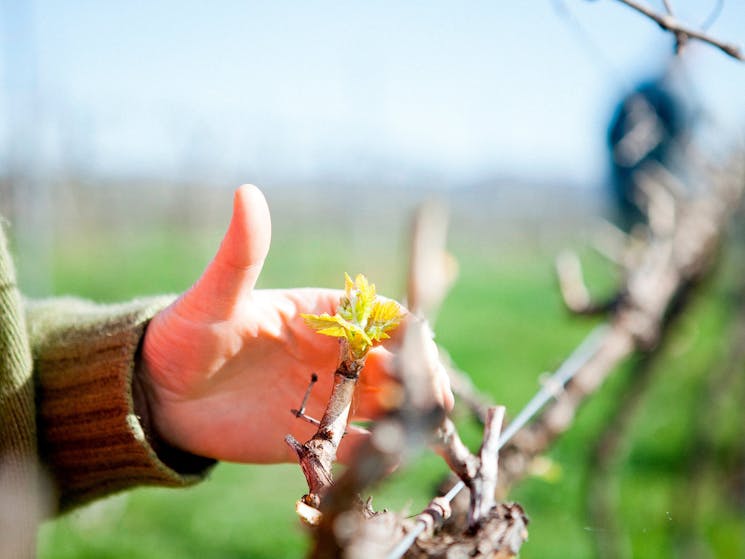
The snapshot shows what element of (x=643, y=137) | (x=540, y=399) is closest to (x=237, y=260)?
(x=540, y=399)

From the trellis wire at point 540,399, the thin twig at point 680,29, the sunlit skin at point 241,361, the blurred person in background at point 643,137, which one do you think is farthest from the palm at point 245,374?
the blurred person in background at point 643,137

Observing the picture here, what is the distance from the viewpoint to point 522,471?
4.17ft

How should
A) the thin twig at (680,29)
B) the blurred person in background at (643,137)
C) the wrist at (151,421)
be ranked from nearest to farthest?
the thin twig at (680,29)
the wrist at (151,421)
the blurred person in background at (643,137)

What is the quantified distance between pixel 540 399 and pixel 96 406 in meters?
0.57

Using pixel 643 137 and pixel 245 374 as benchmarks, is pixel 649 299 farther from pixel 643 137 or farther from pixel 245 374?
pixel 245 374

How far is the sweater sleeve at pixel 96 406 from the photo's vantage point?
91 centimetres

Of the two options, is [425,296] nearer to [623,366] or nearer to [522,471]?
[522,471]

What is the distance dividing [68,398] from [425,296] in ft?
1.70

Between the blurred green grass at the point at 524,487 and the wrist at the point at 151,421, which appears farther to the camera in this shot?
the blurred green grass at the point at 524,487

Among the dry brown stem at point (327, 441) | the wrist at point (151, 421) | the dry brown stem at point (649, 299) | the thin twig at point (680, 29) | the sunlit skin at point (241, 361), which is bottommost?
the dry brown stem at point (649, 299)

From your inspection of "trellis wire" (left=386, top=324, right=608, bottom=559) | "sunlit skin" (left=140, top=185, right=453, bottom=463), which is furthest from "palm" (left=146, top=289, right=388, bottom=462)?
"trellis wire" (left=386, top=324, right=608, bottom=559)

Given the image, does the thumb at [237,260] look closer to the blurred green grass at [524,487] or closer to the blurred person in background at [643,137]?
the blurred green grass at [524,487]

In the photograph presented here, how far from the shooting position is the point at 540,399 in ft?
3.27

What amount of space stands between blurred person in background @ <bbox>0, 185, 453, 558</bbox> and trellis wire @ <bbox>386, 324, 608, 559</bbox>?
0.17 metres
